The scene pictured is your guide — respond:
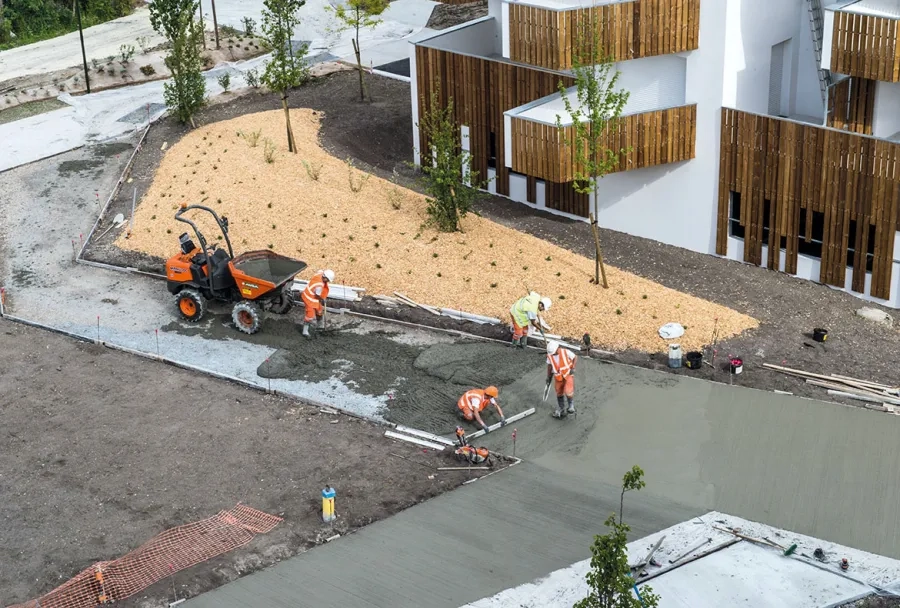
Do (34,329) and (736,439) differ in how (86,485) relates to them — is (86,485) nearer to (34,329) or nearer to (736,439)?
(34,329)

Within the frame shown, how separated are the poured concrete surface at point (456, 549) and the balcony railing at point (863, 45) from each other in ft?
36.7

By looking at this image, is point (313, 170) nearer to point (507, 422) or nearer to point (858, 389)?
point (507, 422)

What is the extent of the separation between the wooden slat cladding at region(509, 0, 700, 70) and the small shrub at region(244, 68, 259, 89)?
14.4m

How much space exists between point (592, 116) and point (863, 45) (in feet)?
18.7

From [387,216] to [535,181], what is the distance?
4.42m

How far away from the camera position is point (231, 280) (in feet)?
82.3

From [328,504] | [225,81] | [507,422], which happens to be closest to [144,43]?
[225,81]

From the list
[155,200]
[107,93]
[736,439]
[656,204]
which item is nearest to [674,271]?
[656,204]

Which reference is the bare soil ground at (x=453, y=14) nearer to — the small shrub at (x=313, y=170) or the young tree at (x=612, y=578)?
the small shrub at (x=313, y=170)

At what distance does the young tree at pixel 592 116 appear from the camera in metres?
25.0

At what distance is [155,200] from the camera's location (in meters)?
31.4

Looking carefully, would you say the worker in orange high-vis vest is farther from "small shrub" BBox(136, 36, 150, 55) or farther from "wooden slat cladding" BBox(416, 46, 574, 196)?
"small shrub" BBox(136, 36, 150, 55)

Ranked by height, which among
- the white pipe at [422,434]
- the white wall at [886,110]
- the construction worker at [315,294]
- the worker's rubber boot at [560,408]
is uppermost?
the white wall at [886,110]

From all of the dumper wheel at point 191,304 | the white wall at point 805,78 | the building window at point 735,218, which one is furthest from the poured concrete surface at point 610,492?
the white wall at point 805,78
